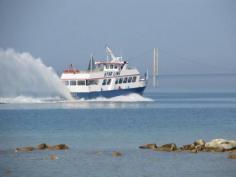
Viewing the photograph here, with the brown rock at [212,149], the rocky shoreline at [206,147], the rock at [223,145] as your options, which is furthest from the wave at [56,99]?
the brown rock at [212,149]

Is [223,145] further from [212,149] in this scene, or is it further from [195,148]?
[195,148]

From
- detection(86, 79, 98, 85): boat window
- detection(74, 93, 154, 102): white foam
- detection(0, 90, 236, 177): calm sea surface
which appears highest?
detection(86, 79, 98, 85): boat window

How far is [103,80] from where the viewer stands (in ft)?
298

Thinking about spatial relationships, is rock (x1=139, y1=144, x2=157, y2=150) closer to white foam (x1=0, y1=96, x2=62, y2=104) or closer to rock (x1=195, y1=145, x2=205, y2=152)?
rock (x1=195, y1=145, x2=205, y2=152)

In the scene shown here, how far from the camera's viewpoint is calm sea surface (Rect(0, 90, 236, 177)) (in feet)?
109

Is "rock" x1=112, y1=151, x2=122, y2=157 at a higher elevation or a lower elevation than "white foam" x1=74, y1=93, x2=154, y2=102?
lower

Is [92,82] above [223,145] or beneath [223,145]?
above

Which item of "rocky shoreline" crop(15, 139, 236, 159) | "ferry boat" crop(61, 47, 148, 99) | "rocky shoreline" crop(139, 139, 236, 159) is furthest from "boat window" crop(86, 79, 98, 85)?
"rocky shoreline" crop(139, 139, 236, 159)

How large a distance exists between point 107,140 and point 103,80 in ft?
148

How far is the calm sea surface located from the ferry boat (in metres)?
7.65

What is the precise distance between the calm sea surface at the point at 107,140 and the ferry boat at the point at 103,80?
7653 mm

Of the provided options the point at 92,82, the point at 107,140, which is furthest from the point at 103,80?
the point at 107,140

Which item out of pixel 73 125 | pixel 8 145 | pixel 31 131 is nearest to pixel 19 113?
pixel 73 125

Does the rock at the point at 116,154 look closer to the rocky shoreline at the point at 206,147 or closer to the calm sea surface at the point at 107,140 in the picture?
the calm sea surface at the point at 107,140
